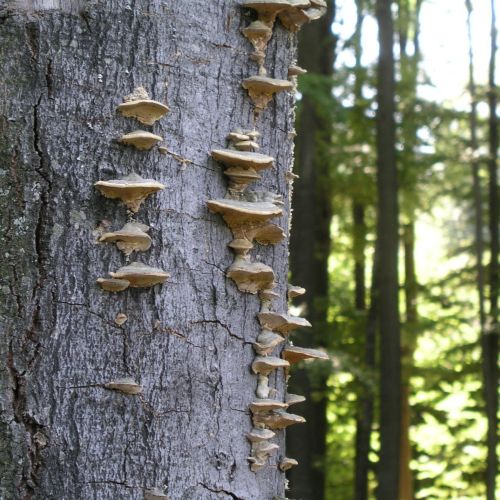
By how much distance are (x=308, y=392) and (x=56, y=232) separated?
953 cm

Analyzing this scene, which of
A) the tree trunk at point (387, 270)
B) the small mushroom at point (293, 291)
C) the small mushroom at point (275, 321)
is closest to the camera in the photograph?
the small mushroom at point (275, 321)

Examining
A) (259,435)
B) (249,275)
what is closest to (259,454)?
(259,435)

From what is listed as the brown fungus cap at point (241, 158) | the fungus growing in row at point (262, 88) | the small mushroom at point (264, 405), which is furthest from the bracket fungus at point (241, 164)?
the small mushroom at point (264, 405)

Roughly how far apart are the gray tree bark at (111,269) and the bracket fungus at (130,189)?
3cm

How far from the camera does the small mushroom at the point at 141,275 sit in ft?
5.34

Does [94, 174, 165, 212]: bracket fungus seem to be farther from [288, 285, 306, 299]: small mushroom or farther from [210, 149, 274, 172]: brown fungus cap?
[288, 285, 306, 299]: small mushroom

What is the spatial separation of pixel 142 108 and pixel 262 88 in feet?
1.11

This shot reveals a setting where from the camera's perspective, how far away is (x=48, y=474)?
5.20 ft

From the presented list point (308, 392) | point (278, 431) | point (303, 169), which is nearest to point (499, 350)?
point (308, 392)

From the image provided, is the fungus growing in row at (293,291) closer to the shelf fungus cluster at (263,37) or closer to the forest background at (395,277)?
the shelf fungus cluster at (263,37)

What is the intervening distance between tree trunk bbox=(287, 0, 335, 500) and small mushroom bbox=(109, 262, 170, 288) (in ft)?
29.7

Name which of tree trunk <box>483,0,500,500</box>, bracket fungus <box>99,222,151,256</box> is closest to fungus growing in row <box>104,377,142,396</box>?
bracket fungus <box>99,222,151,256</box>

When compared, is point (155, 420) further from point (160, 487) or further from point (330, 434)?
point (330, 434)

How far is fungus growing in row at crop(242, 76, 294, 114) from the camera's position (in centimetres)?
185
